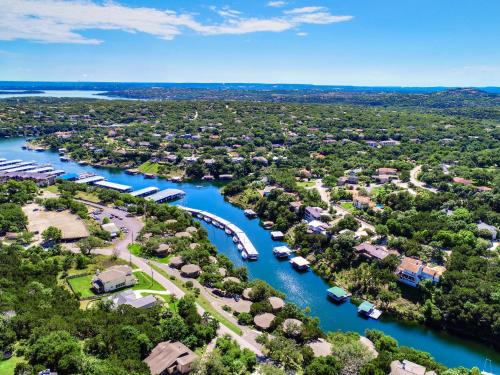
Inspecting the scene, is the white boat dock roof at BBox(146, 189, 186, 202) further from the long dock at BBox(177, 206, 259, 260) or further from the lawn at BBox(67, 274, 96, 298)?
the lawn at BBox(67, 274, 96, 298)

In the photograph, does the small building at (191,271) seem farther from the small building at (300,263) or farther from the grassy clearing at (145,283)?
the small building at (300,263)

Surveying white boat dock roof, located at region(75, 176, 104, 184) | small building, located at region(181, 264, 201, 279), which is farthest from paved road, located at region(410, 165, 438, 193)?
white boat dock roof, located at region(75, 176, 104, 184)

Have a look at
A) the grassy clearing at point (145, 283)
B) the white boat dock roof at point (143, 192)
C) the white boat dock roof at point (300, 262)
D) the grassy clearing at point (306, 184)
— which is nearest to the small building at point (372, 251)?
the white boat dock roof at point (300, 262)

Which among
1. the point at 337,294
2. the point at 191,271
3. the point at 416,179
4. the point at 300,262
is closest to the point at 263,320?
the point at 337,294

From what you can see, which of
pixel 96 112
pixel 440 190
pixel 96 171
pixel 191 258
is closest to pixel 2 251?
pixel 191 258

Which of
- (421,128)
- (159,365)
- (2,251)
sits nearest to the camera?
(159,365)

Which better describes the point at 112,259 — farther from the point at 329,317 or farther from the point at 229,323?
the point at 329,317
